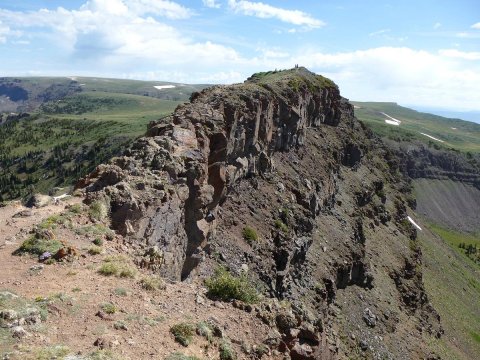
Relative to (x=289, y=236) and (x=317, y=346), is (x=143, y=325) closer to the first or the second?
(x=317, y=346)

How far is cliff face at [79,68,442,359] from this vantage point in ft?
81.4

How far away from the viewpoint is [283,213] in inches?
1877

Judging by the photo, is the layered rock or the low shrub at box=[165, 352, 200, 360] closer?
the low shrub at box=[165, 352, 200, 360]

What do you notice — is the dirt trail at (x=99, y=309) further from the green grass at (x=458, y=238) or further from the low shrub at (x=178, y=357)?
the green grass at (x=458, y=238)

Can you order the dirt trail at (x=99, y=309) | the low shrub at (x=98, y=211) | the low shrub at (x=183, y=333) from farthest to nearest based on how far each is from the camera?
1. the low shrub at (x=98, y=211)
2. the low shrub at (x=183, y=333)
3. the dirt trail at (x=99, y=309)

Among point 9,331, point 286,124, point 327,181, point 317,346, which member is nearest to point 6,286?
point 9,331

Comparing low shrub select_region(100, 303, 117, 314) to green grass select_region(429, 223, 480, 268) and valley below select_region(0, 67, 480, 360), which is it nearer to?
valley below select_region(0, 67, 480, 360)

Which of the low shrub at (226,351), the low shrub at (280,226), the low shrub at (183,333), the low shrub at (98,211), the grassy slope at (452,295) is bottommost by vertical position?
the grassy slope at (452,295)

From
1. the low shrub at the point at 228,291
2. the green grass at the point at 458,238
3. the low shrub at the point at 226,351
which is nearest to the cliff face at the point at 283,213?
the low shrub at the point at 228,291

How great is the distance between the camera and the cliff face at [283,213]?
24797 mm

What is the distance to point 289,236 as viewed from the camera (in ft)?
148

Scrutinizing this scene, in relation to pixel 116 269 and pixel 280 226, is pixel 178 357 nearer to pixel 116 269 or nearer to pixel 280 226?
pixel 116 269

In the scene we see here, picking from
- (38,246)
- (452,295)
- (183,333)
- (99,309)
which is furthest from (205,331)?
(452,295)

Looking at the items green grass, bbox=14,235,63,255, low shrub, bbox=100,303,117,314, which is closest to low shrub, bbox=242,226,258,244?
green grass, bbox=14,235,63,255
